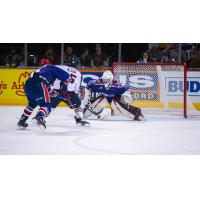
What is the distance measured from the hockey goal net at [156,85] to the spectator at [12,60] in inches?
110

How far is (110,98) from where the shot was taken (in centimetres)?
795

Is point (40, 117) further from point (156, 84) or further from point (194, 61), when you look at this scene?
point (194, 61)

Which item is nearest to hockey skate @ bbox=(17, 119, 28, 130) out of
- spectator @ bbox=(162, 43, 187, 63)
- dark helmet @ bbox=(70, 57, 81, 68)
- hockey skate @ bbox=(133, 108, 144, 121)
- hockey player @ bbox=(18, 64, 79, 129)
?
hockey player @ bbox=(18, 64, 79, 129)

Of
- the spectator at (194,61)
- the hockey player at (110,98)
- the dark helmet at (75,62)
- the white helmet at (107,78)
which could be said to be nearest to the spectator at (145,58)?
the spectator at (194,61)

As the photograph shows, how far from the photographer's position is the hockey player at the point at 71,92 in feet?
22.4

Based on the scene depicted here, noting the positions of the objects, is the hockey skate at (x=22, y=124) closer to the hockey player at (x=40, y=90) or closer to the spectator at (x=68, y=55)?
the hockey player at (x=40, y=90)

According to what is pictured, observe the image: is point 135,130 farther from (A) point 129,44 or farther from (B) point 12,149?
(A) point 129,44

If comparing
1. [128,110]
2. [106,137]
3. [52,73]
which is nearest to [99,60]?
[128,110]

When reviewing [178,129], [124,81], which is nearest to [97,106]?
[124,81]

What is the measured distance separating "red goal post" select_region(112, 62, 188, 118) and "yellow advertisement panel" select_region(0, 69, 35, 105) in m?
2.50

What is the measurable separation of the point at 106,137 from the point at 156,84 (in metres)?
3.15

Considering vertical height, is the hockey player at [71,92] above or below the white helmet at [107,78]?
below

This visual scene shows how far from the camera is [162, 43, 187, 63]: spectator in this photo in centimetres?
995

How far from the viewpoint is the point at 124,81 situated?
884 cm
